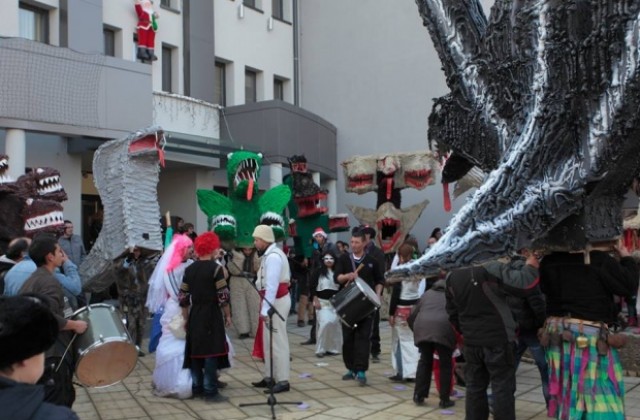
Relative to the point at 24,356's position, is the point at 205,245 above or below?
above

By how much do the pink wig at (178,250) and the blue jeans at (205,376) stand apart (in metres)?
1.07

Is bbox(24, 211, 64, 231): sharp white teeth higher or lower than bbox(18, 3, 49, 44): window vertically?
lower

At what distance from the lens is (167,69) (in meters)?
16.8

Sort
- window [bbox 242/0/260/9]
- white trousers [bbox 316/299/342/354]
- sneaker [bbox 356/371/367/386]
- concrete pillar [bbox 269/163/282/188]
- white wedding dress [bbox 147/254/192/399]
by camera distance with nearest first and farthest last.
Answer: white wedding dress [bbox 147/254/192/399]
sneaker [bbox 356/371/367/386]
white trousers [bbox 316/299/342/354]
concrete pillar [bbox 269/163/282/188]
window [bbox 242/0/260/9]

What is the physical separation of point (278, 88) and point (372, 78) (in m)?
2.97

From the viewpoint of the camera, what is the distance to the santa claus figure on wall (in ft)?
49.4

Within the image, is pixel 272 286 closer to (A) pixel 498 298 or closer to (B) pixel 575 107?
(A) pixel 498 298

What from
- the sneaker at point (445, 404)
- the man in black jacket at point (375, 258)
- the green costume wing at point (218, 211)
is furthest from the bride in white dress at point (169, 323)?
the green costume wing at point (218, 211)

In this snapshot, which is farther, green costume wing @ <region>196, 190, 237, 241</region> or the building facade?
the building facade

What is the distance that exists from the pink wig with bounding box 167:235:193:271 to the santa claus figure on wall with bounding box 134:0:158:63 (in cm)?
878

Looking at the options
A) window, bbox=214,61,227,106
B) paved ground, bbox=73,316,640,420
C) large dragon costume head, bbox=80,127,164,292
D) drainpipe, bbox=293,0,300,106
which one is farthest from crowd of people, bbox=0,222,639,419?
drainpipe, bbox=293,0,300,106

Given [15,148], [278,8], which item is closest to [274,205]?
[15,148]

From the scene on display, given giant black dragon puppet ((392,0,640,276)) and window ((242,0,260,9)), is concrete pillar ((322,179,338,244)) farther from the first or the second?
giant black dragon puppet ((392,0,640,276))

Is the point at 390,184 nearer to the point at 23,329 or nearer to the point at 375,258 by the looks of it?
the point at 375,258
